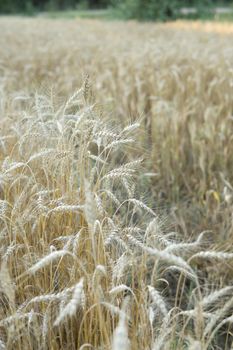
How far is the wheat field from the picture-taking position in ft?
4.17

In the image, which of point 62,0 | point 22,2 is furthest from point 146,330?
point 62,0

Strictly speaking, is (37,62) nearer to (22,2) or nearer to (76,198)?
(76,198)

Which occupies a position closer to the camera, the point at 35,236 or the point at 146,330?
the point at 146,330

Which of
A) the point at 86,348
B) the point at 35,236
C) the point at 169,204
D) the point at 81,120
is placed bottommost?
the point at 169,204

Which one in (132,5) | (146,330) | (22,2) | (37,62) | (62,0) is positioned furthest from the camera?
(62,0)

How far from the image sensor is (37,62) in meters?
5.55

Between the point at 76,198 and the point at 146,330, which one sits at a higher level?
the point at 76,198

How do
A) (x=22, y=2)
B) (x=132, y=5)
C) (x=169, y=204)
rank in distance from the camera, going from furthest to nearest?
1. (x=22, y=2)
2. (x=132, y=5)
3. (x=169, y=204)

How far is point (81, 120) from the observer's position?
157cm

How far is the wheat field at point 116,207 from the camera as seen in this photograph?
1271mm

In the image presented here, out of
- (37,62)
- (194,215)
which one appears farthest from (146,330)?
(37,62)

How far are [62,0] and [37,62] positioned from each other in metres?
32.4

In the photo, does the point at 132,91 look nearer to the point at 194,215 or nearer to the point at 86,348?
the point at 194,215

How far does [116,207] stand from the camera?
2197 mm
